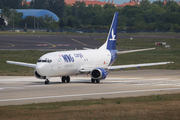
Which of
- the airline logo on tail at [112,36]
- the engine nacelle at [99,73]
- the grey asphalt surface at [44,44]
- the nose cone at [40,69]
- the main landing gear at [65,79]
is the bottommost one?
the grey asphalt surface at [44,44]

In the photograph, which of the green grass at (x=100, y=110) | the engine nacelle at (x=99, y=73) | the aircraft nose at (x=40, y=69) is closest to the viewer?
the green grass at (x=100, y=110)

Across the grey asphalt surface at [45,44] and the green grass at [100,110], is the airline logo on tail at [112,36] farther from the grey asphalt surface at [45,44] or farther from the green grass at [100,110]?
the grey asphalt surface at [45,44]

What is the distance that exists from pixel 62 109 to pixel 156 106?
22.2 ft

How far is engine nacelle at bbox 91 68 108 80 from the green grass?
14342 millimetres

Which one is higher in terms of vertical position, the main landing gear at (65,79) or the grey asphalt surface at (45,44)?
the main landing gear at (65,79)

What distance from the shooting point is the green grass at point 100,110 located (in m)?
20.4

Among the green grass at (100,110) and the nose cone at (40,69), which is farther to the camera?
the nose cone at (40,69)

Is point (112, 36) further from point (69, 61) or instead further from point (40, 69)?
Answer: point (40, 69)

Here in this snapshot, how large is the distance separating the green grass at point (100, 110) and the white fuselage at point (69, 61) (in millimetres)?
13490

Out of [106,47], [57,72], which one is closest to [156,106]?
[57,72]

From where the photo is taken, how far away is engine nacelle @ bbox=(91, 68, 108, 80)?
41.7 m

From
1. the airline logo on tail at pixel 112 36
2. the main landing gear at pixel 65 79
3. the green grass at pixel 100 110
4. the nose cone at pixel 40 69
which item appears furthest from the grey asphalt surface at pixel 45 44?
the green grass at pixel 100 110

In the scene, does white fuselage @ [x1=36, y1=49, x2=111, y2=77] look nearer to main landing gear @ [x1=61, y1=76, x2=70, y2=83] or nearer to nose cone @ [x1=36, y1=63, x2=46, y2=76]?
nose cone @ [x1=36, y1=63, x2=46, y2=76]

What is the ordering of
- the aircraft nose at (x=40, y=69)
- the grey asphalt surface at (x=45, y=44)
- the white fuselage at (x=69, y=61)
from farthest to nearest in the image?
the grey asphalt surface at (x=45, y=44)
the white fuselage at (x=69, y=61)
the aircraft nose at (x=40, y=69)
